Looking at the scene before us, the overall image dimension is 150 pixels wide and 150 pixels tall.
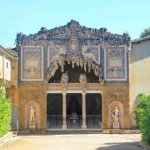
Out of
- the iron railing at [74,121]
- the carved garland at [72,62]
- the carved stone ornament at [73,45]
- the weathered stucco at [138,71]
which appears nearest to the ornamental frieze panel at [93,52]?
the carved garland at [72,62]

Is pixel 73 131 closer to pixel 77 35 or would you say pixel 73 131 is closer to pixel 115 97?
pixel 115 97

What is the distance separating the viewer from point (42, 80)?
46.7m

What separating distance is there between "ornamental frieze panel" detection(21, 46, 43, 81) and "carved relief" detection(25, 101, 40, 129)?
8.57ft

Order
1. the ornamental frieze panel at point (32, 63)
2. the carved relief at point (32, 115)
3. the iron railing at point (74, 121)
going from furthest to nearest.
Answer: the iron railing at point (74, 121)
the ornamental frieze panel at point (32, 63)
the carved relief at point (32, 115)

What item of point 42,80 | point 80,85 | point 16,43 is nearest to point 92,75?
point 80,85

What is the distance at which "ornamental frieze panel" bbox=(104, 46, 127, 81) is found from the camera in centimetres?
4691

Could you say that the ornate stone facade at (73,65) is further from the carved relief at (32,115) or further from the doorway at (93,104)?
the doorway at (93,104)

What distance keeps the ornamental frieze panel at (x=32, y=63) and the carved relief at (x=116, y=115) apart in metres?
7.81

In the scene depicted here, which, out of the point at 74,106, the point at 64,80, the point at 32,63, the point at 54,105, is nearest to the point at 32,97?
the point at 32,63

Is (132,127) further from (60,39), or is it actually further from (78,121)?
(60,39)

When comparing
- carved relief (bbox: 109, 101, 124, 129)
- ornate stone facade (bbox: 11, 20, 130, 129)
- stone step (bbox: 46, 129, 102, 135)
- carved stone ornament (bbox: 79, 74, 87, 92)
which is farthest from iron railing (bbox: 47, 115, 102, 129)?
carved stone ornament (bbox: 79, 74, 87, 92)

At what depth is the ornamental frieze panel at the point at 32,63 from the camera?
153 feet

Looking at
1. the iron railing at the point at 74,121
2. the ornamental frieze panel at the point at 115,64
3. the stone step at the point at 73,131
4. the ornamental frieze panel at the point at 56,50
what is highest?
the ornamental frieze panel at the point at 56,50

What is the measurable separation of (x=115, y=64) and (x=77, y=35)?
486 cm
